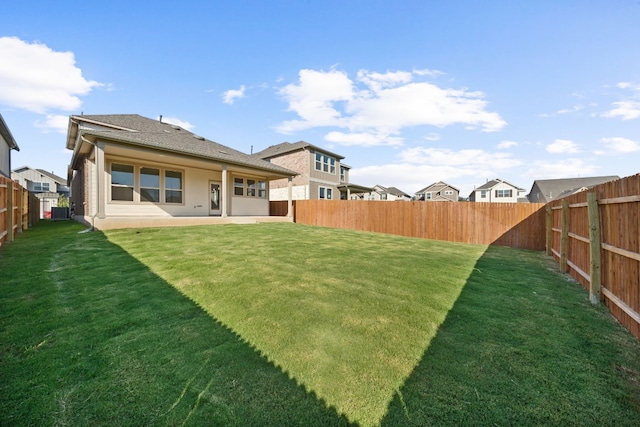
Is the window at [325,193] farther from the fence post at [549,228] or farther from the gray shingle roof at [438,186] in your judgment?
the gray shingle roof at [438,186]

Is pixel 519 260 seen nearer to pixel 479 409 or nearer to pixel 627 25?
pixel 627 25

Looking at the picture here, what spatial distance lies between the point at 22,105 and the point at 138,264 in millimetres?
19032

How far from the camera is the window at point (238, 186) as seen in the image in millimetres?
15711

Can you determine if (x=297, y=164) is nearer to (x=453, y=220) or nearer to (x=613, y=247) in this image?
(x=453, y=220)

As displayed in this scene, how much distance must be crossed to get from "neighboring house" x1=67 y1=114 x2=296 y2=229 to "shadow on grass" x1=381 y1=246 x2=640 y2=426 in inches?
433

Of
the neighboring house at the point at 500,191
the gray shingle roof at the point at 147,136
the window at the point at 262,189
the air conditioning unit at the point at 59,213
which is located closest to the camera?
the gray shingle roof at the point at 147,136

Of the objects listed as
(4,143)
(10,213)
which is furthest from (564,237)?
(4,143)

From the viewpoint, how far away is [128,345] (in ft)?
8.41

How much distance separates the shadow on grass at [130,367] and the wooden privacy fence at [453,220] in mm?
10974

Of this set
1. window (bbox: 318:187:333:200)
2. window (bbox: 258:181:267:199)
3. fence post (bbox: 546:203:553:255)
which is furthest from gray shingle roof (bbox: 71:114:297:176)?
fence post (bbox: 546:203:553:255)

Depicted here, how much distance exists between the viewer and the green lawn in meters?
1.86

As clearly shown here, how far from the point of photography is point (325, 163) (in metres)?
24.0

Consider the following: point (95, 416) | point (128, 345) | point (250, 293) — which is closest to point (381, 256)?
point (250, 293)

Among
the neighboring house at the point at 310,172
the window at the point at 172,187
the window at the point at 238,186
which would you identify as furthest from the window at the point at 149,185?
the neighboring house at the point at 310,172
